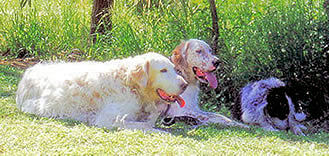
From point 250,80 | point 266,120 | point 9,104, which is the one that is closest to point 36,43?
point 9,104

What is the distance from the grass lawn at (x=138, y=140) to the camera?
4398 millimetres

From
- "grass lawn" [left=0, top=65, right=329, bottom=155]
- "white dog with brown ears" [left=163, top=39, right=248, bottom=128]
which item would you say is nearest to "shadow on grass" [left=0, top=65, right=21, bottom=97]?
A: "grass lawn" [left=0, top=65, right=329, bottom=155]

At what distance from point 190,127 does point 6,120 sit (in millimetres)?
2150

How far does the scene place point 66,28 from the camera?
11570 millimetres

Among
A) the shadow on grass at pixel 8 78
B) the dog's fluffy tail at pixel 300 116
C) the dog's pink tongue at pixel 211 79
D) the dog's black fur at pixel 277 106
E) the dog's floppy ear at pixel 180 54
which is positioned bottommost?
the shadow on grass at pixel 8 78

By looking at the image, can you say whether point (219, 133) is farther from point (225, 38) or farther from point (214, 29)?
point (225, 38)

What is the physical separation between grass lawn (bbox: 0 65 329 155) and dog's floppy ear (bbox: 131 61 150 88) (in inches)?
25.2

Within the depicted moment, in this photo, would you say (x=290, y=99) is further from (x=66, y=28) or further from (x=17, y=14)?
(x=17, y=14)

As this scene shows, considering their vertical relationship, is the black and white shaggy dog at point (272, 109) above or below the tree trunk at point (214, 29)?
below

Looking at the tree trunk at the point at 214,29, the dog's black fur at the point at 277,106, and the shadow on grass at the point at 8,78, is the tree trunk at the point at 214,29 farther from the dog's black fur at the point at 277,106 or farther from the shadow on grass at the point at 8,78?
the shadow on grass at the point at 8,78

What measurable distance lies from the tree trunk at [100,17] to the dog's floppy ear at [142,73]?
17.4ft

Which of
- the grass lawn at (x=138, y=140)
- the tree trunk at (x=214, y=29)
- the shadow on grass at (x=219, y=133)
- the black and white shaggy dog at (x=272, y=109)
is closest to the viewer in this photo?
the grass lawn at (x=138, y=140)

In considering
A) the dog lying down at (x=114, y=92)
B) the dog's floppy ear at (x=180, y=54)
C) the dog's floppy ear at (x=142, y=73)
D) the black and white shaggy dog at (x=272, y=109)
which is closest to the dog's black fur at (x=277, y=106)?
the black and white shaggy dog at (x=272, y=109)

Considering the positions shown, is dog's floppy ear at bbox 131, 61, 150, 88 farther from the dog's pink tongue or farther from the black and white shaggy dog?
the black and white shaggy dog
